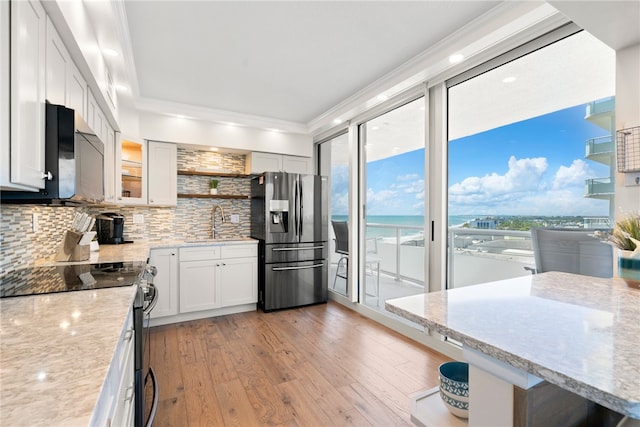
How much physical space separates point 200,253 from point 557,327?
3.46 meters

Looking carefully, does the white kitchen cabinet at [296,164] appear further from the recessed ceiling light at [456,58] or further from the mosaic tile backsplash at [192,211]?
the recessed ceiling light at [456,58]

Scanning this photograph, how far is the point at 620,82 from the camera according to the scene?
4.95 feet

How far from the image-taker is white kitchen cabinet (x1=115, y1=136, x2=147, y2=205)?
3.26 meters

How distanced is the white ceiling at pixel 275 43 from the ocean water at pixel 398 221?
4.72 ft

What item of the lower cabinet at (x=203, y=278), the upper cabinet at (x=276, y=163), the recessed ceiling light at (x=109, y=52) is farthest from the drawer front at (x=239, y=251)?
the recessed ceiling light at (x=109, y=52)

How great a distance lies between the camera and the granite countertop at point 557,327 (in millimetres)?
562

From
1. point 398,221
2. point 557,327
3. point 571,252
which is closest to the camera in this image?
point 557,327

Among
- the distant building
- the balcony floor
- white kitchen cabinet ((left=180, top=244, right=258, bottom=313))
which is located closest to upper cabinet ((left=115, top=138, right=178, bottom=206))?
white kitchen cabinet ((left=180, top=244, right=258, bottom=313))

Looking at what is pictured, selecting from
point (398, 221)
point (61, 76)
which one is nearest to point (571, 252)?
point (398, 221)

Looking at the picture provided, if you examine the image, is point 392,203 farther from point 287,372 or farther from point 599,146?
point 287,372

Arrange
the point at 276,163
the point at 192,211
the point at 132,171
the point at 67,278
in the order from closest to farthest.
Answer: the point at 67,278, the point at 132,171, the point at 192,211, the point at 276,163

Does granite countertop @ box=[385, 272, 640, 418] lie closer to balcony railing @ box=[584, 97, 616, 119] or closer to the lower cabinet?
balcony railing @ box=[584, 97, 616, 119]

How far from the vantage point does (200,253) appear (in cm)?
356

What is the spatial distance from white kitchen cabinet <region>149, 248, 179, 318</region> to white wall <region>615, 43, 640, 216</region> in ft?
12.4
